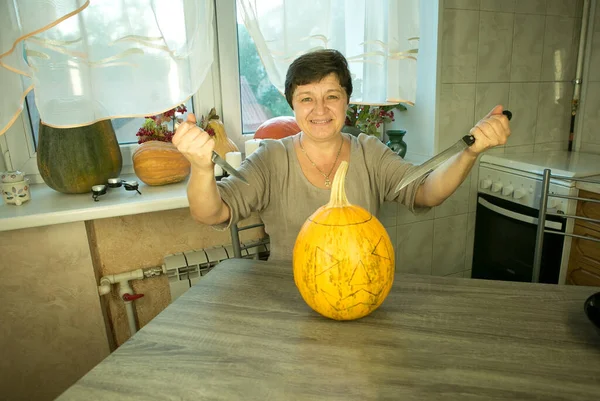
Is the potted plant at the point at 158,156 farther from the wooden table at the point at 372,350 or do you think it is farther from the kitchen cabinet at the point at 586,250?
the kitchen cabinet at the point at 586,250

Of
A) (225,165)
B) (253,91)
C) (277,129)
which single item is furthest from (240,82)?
(225,165)

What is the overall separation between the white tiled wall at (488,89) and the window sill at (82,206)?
98 centimetres

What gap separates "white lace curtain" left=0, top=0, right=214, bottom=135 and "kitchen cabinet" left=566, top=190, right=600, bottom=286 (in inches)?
63.1

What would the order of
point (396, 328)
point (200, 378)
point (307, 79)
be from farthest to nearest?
point (307, 79), point (396, 328), point (200, 378)

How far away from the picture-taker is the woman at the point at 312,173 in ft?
3.69

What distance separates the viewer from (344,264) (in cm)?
69

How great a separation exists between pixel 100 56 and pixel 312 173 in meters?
0.74

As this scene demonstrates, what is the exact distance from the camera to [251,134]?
1.88m

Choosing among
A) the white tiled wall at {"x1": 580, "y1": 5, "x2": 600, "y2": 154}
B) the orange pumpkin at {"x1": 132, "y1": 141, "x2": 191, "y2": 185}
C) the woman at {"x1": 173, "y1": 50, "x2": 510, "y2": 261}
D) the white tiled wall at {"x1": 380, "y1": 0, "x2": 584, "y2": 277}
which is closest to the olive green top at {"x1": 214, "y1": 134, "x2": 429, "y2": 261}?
the woman at {"x1": 173, "y1": 50, "x2": 510, "y2": 261}

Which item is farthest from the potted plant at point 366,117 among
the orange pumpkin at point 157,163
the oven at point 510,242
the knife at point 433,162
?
the knife at point 433,162

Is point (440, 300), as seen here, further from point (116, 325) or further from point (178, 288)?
point (116, 325)

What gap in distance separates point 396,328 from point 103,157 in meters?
1.17

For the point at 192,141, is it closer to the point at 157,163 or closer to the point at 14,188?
the point at 157,163

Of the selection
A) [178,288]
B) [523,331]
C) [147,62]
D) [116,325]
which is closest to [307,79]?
[147,62]
